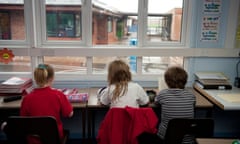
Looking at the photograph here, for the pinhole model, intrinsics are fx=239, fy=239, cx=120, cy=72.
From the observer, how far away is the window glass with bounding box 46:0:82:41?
2633mm

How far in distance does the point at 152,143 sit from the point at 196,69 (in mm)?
1289

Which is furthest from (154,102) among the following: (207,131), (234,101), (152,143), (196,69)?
(196,69)

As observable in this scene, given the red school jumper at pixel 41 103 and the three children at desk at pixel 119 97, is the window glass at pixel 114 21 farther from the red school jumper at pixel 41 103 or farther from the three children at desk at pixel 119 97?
the red school jumper at pixel 41 103

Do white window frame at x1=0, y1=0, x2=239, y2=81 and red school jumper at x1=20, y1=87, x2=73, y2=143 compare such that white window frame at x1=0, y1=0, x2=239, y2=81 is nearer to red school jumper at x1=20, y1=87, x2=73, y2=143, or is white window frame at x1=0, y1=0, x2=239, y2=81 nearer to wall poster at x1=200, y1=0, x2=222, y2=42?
wall poster at x1=200, y1=0, x2=222, y2=42

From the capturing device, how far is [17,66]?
2.71 m

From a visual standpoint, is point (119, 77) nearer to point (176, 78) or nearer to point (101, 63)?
point (176, 78)

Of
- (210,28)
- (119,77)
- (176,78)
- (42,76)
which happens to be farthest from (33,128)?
(210,28)

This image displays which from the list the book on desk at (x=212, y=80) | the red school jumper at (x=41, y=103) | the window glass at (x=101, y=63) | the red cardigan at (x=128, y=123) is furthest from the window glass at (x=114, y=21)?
the red cardigan at (x=128, y=123)

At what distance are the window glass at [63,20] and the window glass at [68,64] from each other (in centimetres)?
23

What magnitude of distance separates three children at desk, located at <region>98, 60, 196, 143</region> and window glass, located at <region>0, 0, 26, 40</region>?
1285 mm

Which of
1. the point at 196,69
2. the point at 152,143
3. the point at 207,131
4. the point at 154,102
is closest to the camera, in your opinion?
the point at 207,131

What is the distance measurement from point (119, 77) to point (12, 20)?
4.98ft

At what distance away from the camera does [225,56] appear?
8.85 feet

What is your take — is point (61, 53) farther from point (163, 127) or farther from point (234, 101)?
point (234, 101)
